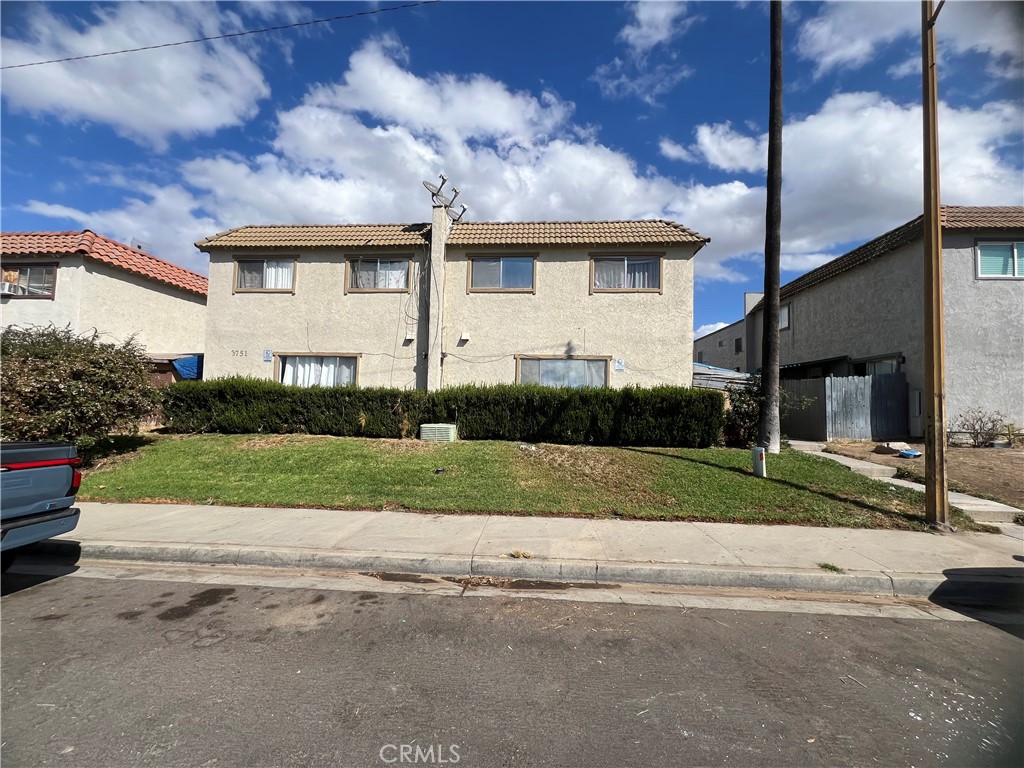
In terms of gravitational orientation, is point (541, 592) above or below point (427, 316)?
below

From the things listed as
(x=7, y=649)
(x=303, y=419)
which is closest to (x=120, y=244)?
(x=303, y=419)

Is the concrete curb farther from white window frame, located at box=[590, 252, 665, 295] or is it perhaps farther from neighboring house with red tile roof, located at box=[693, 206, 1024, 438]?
neighboring house with red tile roof, located at box=[693, 206, 1024, 438]

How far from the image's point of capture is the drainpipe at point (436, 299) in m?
13.6

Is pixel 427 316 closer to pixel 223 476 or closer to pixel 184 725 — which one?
pixel 223 476

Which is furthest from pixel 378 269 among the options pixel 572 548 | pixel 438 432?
pixel 572 548

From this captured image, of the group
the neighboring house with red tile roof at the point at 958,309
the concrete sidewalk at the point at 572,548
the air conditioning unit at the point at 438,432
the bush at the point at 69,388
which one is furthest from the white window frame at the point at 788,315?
the bush at the point at 69,388

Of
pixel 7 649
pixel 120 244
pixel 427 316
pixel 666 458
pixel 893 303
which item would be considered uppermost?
pixel 120 244

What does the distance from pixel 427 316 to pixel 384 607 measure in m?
10.7

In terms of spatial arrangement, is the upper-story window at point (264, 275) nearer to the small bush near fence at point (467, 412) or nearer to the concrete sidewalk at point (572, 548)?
the small bush near fence at point (467, 412)

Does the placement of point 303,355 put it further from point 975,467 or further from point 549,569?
point 975,467

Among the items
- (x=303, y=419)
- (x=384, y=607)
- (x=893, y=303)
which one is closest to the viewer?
(x=384, y=607)

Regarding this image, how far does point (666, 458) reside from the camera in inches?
388

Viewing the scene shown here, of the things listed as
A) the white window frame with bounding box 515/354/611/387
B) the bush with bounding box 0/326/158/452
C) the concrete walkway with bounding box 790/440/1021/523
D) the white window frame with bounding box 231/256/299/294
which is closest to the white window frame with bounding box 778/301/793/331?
the concrete walkway with bounding box 790/440/1021/523

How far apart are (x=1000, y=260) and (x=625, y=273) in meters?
11.1
